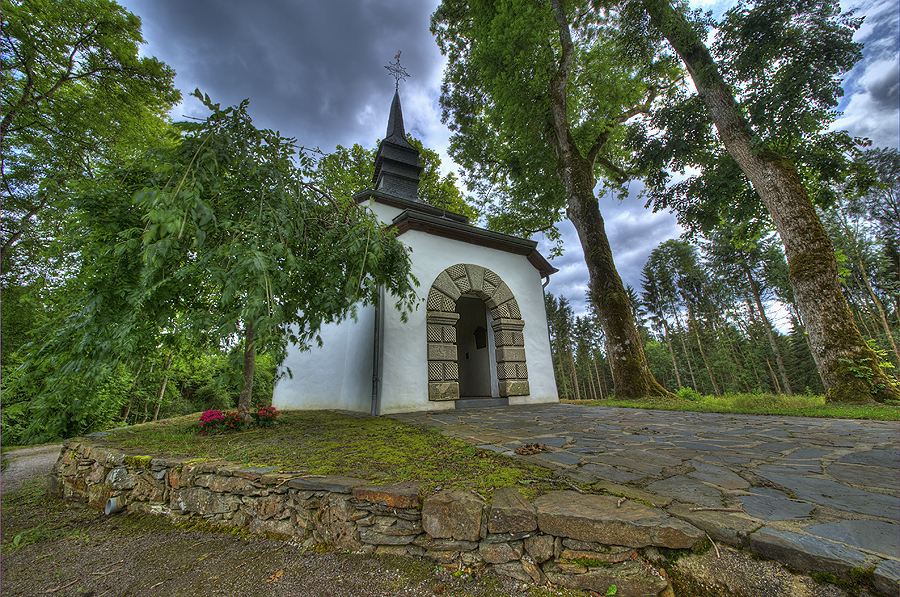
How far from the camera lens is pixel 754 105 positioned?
614 cm

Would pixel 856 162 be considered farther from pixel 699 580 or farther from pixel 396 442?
pixel 396 442

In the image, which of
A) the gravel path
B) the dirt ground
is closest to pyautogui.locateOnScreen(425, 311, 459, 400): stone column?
the dirt ground

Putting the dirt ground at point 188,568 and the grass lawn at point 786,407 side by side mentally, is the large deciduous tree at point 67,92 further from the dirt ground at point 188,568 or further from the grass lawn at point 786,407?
the grass lawn at point 786,407

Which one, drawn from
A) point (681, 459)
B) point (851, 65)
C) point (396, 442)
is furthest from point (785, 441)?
point (851, 65)

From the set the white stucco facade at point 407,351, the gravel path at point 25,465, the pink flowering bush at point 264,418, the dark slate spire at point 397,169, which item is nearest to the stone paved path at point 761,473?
the white stucco facade at point 407,351

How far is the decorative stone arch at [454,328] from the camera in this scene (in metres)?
6.07

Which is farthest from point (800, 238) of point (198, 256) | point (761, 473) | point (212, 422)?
point (212, 422)

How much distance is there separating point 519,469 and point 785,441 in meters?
2.53

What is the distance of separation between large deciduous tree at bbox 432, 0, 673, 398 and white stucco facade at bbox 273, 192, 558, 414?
1.49m

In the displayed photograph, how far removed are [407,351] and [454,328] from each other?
1038 mm

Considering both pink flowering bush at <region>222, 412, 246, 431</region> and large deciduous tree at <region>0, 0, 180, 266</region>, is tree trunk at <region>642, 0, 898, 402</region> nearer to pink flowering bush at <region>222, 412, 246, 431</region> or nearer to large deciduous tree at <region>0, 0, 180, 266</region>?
pink flowering bush at <region>222, 412, 246, 431</region>

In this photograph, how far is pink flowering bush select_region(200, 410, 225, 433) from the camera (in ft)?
12.4

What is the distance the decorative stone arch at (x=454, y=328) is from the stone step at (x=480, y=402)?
18 centimetres

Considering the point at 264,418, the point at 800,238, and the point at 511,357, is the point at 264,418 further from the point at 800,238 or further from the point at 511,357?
the point at 800,238
